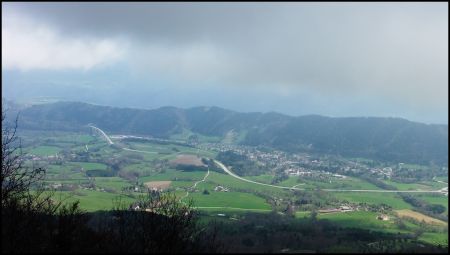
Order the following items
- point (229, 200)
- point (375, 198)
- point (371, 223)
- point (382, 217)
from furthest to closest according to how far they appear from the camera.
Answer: point (375, 198), point (229, 200), point (382, 217), point (371, 223)

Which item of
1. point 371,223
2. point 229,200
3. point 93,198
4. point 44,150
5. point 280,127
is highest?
point 280,127

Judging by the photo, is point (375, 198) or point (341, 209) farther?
point (375, 198)

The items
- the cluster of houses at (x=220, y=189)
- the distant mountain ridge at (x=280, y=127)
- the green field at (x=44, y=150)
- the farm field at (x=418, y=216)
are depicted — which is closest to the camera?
the farm field at (x=418, y=216)

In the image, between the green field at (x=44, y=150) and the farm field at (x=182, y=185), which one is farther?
the green field at (x=44, y=150)

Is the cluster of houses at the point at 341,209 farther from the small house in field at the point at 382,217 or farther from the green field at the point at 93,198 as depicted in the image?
the green field at the point at 93,198

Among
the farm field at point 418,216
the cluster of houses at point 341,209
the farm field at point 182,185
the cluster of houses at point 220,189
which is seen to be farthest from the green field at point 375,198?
the cluster of houses at point 220,189

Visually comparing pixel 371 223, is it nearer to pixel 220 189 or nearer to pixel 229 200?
pixel 229 200

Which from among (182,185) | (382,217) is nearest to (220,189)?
(182,185)

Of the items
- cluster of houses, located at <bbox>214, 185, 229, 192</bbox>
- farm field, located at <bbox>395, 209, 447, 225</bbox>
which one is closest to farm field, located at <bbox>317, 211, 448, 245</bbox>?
farm field, located at <bbox>395, 209, 447, 225</bbox>
